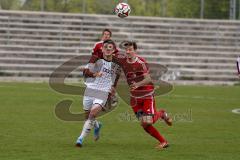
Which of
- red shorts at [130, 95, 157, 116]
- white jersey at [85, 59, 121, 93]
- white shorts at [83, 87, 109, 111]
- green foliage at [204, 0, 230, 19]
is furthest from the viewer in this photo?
green foliage at [204, 0, 230, 19]

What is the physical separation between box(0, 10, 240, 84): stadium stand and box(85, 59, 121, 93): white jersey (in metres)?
18.6

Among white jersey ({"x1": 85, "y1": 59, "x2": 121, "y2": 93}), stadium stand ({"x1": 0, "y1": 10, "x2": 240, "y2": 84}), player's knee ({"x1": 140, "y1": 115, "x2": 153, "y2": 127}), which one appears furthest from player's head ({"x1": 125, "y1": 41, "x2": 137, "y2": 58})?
stadium stand ({"x1": 0, "y1": 10, "x2": 240, "y2": 84})

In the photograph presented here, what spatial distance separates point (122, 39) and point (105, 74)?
21.8 meters

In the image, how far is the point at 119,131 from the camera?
15602 mm

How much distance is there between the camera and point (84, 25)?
35.2 m

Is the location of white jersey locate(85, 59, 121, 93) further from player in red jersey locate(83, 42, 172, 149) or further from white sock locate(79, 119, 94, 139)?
white sock locate(79, 119, 94, 139)

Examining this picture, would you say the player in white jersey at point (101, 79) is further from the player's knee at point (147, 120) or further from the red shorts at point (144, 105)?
the player's knee at point (147, 120)

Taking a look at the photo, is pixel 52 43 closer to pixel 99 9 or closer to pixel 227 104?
pixel 99 9

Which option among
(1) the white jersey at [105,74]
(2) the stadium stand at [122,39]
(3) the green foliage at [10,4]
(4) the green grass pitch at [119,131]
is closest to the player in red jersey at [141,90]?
(1) the white jersey at [105,74]

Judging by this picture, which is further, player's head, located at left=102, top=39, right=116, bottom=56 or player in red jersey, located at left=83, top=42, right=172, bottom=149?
player's head, located at left=102, top=39, right=116, bottom=56

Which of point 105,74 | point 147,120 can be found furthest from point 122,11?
point 147,120

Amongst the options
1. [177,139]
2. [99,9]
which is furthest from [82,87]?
[177,139]

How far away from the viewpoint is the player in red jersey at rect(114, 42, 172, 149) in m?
12.8

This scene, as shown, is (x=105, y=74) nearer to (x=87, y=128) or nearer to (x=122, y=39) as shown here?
(x=87, y=128)
